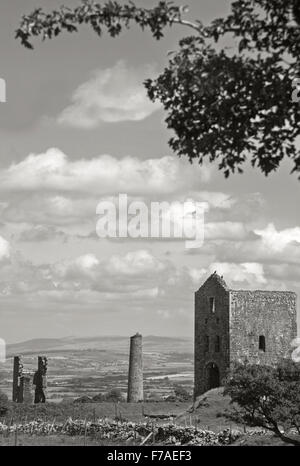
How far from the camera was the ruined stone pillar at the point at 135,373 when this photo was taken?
62281mm

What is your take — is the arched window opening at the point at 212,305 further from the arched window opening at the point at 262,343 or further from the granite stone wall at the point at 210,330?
the arched window opening at the point at 262,343

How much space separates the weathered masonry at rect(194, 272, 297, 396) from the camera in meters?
55.2

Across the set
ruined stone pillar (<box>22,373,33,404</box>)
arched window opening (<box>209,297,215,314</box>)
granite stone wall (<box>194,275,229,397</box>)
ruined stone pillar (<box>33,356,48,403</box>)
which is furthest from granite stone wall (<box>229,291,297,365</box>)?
ruined stone pillar (<box>22,373,33,404</box>)

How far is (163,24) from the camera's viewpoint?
42.7 feet

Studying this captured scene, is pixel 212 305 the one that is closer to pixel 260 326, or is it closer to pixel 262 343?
pixel 260 326

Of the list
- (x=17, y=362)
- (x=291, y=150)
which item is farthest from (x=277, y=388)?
(x=17, y=362)

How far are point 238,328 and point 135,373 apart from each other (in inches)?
496

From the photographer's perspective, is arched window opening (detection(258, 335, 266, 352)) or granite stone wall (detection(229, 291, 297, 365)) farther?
arched window opening (detection(258, 335, 266, 352))

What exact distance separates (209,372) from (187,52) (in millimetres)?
47342

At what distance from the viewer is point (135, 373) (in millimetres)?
63094

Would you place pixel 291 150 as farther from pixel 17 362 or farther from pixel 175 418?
pixel 17 362

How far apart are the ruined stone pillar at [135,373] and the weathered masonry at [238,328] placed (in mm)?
6718

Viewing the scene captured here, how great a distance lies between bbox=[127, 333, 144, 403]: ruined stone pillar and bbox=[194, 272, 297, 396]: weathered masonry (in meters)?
6.72

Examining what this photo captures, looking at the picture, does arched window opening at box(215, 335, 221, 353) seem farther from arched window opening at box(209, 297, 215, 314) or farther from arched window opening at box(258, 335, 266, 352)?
arched window opening at box(258, 335, 266, 352)
